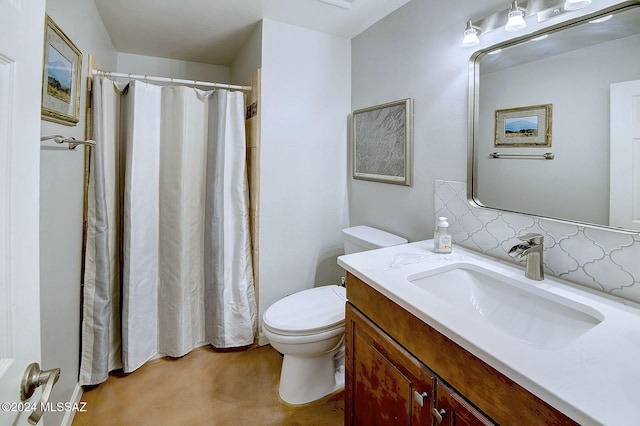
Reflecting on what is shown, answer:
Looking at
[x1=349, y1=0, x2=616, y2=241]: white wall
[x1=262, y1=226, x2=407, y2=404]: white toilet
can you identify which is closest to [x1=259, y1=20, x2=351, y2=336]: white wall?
[x1=349, y1=0, x2=616, y2=241]: white wall

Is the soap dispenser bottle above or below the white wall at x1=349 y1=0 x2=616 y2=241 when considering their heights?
below

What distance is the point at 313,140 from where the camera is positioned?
83.3 inches

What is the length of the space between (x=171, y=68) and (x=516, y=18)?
2654 millimetres

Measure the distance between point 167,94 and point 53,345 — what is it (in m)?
1.42

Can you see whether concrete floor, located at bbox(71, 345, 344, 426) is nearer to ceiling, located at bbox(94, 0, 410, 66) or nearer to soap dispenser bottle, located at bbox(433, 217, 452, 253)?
soap dispenser bottle, located at bbox(433, 217, 452, 253)

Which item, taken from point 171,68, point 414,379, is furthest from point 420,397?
point 171,68

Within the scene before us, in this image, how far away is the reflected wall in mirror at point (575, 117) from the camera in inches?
35.4

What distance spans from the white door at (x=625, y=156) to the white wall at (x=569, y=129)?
0.7 inches

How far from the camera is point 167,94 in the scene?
1833 millimetres

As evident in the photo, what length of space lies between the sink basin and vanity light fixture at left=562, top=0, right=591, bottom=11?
0.90 m

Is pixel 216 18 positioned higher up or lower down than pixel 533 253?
higher up

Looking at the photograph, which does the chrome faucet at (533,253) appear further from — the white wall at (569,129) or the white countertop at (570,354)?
the white wall at (569,129)

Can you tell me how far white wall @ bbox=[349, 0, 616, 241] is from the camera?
1.38m

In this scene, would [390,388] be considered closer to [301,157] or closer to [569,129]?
[569,129]
